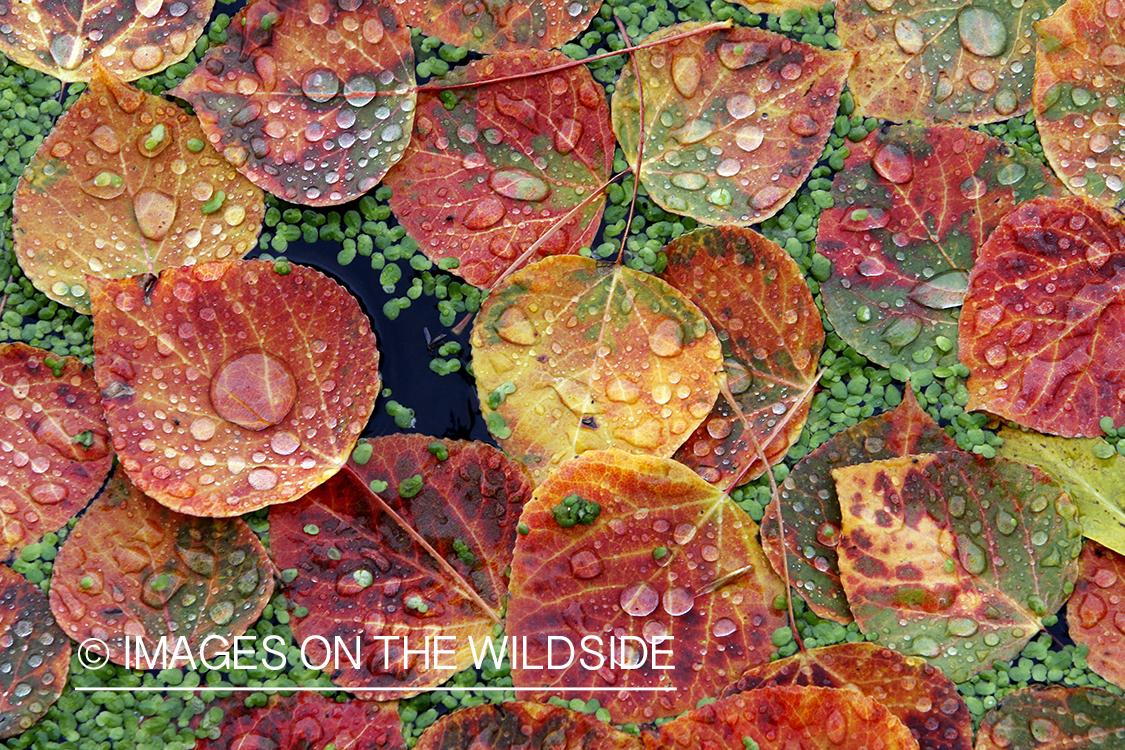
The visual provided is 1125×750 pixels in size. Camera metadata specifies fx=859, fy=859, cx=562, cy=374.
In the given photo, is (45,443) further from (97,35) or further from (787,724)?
(787,724)

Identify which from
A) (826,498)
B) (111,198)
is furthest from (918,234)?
(111,198)

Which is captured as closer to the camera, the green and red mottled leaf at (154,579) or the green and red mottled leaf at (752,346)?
the green and red mottled leaf at (154,579)

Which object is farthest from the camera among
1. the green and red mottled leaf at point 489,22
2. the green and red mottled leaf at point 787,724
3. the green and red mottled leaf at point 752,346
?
the green and red mottled leaf at point 489,22

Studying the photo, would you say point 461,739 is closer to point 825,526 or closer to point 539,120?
point 825,526

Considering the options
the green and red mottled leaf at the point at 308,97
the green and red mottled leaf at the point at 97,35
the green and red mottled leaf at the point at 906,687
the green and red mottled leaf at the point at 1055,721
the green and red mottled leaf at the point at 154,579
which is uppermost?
the green and red mottled leaf at the point at 97,35

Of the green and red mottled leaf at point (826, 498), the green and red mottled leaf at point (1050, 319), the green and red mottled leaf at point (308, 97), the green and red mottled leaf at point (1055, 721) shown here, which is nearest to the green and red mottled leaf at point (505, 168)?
the green and red mottled leaf at point (308, 97)

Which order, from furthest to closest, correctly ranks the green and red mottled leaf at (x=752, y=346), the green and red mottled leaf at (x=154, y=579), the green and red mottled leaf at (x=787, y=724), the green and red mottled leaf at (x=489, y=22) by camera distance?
the green and red mottled leaf at (x=489, y=22), the green and red mottled leaf at (x=752, y=346), the green and red mottled leaf at (x=154, y=579), the green and red mottled leaf at (x=787, y=724)

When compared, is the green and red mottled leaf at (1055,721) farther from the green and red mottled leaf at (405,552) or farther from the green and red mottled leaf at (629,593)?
the green and red mottled leaf at (405,552)

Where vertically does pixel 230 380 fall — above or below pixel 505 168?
below
